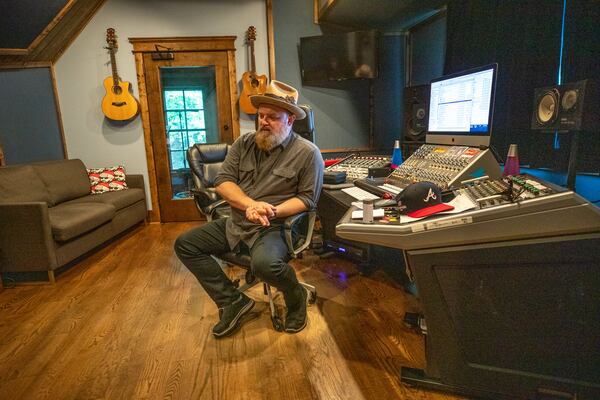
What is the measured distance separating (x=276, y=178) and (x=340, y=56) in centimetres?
236

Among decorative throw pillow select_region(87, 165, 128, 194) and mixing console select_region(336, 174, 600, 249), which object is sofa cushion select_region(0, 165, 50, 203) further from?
mixing console select_region(336, 174, 600, 249)

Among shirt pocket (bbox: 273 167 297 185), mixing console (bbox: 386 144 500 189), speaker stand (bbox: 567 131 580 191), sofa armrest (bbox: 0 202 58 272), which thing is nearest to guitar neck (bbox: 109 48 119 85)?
sofa armrest (bbox: 0 202 58 272)

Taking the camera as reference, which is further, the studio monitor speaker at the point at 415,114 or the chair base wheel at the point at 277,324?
the studio monitor speaker at the point at 415,114

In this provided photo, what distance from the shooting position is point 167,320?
83.1 inches

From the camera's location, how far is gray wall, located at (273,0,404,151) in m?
4.00

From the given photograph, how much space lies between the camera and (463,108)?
179 centimetres

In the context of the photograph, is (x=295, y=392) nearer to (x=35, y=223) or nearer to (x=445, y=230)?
(x=445, y=230)

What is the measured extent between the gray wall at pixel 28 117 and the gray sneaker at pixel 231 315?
303cm

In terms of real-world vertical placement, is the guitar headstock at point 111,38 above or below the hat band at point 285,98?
above

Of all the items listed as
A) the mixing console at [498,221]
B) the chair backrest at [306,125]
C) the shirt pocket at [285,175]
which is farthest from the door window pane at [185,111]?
the mixing console at [498,221]

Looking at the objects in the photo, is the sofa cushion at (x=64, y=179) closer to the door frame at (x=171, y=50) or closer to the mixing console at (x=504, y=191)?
the door frame at (x=171, y=50)

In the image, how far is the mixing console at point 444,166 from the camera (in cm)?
159

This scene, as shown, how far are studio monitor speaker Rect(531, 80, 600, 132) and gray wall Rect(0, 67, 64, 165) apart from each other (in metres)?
4.32

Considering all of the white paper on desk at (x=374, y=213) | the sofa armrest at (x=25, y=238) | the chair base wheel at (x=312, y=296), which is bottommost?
the chair base wheel at (x=312, y=296)
